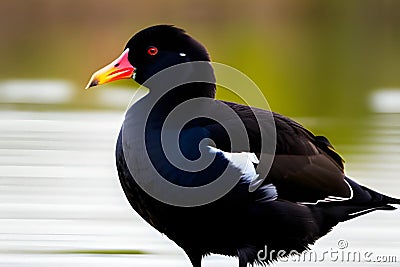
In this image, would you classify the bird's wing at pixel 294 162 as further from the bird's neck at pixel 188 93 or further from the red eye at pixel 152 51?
the red eye at pixel 152 51

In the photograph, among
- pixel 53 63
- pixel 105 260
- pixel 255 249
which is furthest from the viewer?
pixel 53 63

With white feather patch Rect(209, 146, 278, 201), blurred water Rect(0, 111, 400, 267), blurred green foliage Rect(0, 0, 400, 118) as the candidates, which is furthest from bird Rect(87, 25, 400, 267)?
blurred green foliage Rect(0, 0, 400, 118)

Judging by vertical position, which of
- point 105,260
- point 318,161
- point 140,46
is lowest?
point 105,260

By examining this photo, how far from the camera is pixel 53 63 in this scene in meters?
15.8

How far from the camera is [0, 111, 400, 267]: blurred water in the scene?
270 inches

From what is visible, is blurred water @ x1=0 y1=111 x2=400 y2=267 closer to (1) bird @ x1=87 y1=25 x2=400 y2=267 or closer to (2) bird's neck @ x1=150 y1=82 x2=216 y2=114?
(1) bird @ x1=87 y1=25 x2=400 y2=267

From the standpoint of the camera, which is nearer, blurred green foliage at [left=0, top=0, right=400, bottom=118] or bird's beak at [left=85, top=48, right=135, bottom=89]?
bird's beak at [left=85, top=48, right=135, bottom=89]

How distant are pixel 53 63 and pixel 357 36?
18.2 ft

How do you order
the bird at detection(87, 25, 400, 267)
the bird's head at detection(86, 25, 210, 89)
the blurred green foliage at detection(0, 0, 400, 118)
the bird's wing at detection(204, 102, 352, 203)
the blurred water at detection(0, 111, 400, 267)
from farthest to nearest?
the blurred green foliage at detection(0, 0, 400, 118) → the blurred water at detection(0, 111, 400, 267) → the bird's head at detection(86, 25, 210, 89) → the bird's wing at detection(204, 102, 352, 203) → the bird at detection(87, 25, 400, 267)

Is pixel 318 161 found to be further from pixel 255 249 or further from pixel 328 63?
pixel 328 63

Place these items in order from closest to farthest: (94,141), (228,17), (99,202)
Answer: (99,202), (94,141), (228,17)

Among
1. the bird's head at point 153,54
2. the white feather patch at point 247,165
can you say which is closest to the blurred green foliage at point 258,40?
the bird's head at point 153,54

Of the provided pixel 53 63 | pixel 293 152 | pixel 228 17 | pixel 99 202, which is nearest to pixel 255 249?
pixel 293 152

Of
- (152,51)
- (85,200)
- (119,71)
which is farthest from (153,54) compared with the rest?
(85,200)
